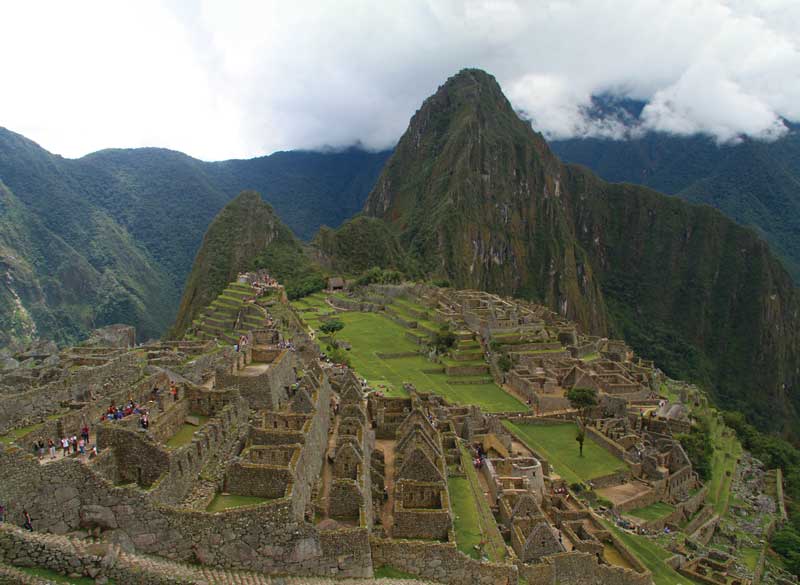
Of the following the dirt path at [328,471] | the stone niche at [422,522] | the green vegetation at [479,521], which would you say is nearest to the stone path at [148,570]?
the dirt path at [328,471]

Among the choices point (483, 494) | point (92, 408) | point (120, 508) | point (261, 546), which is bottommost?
point (483, 494)

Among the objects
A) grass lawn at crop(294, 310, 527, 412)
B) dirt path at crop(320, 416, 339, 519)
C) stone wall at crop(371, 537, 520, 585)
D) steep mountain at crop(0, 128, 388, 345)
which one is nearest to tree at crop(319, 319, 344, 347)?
grass lawn at crop(294, 310, 527, 412)

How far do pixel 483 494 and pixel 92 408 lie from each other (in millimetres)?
14773

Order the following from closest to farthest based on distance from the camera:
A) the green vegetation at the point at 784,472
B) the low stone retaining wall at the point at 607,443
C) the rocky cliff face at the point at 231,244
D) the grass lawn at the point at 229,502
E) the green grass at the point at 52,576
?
the green grass at the point at 52,576 < the grass lawn at the point at 229,502 < the green vegetation at the point at 784,472 < the low stone retaining wall at the point at 607,443 < the rocky cliff face at the point at 231,244

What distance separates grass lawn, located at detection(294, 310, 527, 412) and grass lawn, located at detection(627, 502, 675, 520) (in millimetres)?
12760

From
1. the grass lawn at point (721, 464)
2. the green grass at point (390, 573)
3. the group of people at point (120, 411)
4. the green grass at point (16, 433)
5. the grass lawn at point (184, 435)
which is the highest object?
the group of people at point (120, 411)

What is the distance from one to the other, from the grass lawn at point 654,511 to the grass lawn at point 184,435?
25849 millimetres

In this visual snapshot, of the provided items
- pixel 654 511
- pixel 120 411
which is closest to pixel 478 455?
pixel 654 511

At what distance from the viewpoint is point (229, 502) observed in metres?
14.8

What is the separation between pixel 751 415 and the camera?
443ft

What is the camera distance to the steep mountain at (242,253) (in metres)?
112

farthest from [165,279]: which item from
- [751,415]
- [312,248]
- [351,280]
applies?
[751,415]

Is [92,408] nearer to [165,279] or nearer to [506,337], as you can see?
[506,337]

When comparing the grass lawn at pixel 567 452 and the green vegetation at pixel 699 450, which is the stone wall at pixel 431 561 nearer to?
the grass lawn at pixel 567 452
